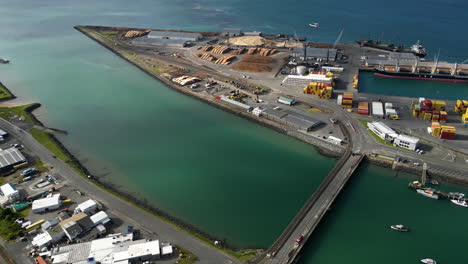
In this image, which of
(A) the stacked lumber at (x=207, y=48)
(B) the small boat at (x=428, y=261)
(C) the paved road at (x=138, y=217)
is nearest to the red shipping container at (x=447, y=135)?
(B) the small boat at (x=428, y=261)

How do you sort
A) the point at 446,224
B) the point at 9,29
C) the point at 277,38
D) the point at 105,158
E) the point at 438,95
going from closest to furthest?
the point at 446,224 → the point at 105,158 → the point at 438,95 → the point at 277,38 → the point at 9,29

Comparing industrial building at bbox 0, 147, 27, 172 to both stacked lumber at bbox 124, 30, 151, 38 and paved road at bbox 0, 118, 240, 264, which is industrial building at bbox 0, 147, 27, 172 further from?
stacked lumber at bbox 124, 30, 151, 38

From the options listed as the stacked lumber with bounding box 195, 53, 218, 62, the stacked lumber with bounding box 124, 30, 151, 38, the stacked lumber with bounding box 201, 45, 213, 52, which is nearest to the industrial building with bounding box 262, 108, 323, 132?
the stacked lumber with bounding box 195, 53, 218, 62

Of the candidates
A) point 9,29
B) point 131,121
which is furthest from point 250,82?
point 9,29

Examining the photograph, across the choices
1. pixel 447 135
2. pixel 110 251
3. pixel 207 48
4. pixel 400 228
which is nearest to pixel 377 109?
pixel 447 135

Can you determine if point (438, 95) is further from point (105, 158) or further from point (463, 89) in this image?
point (105, 158)

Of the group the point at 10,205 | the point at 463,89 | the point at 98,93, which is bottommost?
the point at 10,205
